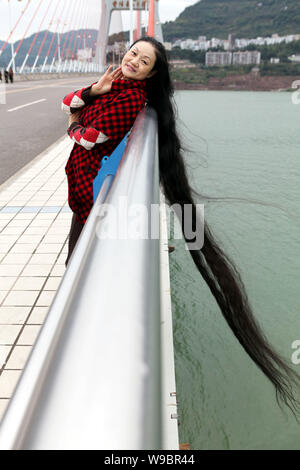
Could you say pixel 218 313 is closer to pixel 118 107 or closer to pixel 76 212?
pixel 76 212

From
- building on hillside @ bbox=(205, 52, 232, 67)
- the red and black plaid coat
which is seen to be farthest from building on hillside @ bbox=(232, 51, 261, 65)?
the red and black plaid coat

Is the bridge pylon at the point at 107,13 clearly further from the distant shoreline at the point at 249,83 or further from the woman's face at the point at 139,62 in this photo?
the woman's face at the point at 139,62

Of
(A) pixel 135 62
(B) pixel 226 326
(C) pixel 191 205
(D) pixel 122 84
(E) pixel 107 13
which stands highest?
(E) pixel 107 13

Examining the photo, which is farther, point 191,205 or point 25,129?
point 25,129

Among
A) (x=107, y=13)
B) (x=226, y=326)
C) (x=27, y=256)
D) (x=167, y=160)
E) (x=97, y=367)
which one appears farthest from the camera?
(x=107, y=13)

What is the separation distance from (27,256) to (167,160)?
184 centimetres

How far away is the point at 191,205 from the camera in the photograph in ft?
6.68

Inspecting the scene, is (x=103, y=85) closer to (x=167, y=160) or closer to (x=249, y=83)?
(x=167, y=160)

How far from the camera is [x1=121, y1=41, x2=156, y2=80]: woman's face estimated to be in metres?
1.86

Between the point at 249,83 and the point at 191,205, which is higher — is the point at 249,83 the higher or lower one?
the higher one

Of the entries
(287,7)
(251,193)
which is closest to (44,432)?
(251,193)

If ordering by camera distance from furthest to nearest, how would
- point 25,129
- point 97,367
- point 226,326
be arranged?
point 25,129 → point 226,326 → point 97,367

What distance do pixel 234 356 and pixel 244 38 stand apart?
53.4 m

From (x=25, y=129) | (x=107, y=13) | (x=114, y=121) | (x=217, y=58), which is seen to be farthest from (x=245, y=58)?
(x=114, y=121)
